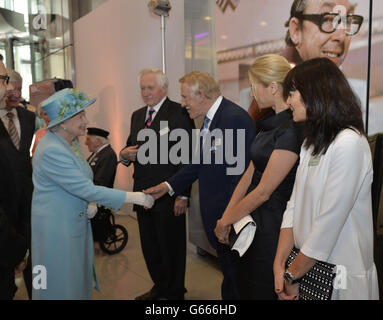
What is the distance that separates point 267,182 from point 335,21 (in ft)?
4.20

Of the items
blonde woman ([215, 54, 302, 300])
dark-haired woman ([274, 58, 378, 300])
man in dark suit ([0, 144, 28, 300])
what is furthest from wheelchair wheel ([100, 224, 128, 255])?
dark-haired woman ([274, 58, 378, 300])

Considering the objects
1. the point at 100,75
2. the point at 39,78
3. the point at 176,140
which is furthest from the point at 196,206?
the point at 39,78

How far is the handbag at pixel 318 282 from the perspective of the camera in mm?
1202

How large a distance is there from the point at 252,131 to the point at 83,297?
1.48 meters

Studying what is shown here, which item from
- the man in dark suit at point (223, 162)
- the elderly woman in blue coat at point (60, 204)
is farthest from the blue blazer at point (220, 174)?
the elderly woman in blue coat at point (60, 204)

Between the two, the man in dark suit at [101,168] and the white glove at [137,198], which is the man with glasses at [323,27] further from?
the man in dark suit at [101,168]

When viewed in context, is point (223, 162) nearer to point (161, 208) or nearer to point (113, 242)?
point (161, 208)

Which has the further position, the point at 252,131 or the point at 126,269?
the point at 126,269

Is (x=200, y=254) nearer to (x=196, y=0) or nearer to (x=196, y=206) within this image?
(x=196, y=206)

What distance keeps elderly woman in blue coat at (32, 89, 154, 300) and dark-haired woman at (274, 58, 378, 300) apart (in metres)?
1.23

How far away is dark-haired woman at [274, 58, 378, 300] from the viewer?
117 cm

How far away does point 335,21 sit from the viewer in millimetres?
2174

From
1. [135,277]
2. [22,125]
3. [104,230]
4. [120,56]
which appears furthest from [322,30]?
[120,56]

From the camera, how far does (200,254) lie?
12.8 feet
